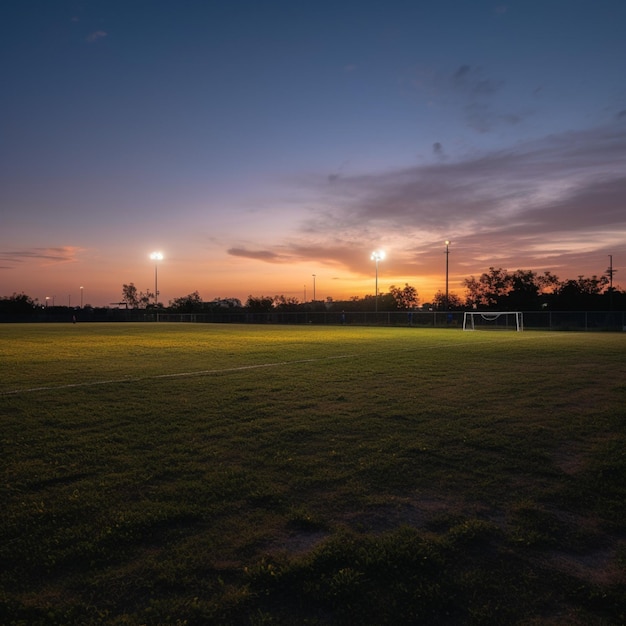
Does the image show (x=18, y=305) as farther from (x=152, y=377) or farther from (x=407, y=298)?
(x=152, y=377)

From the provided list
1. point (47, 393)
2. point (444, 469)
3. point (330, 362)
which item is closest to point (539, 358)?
point (330, 362)

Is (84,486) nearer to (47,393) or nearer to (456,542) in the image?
(456,542)

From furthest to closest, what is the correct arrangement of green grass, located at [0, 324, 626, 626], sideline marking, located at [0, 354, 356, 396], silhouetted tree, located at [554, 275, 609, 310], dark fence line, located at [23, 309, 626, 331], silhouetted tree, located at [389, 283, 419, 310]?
1. silhouetted tree, located at [389, 283, 419, 310]
2. silhouetted tree, located at [554, 275, 609, 310]
3. dark fence line, located at [23, 309, 626, 331]
4. sideline marking, located at [0, 354, 356, 396]
5. green grass, located at [0, 324, 626, 626]

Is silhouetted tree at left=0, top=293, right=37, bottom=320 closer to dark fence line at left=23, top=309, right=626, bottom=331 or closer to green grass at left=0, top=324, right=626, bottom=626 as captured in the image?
dark fence line at left=23, top=309, right=626, bottom=331

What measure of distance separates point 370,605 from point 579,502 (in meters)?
2.58

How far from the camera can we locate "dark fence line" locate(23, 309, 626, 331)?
4103 cm

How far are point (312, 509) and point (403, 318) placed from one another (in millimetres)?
53381

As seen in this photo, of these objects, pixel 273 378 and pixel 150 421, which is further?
pixel 273 378

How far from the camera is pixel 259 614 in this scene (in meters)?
2.68

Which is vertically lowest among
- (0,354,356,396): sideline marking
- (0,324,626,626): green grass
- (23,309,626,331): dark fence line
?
(0,324,626,626): green grass

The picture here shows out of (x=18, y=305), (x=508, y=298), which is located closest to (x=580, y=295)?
(x=508, y=298)

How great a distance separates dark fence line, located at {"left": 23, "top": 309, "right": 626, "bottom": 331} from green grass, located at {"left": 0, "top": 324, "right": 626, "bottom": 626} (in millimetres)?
37087

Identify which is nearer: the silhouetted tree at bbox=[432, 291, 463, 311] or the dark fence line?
the dark fence line

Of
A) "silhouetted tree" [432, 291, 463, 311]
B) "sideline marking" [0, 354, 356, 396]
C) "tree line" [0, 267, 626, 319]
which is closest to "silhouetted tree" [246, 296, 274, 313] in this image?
"tree line" [0, 267, 626, 319]
